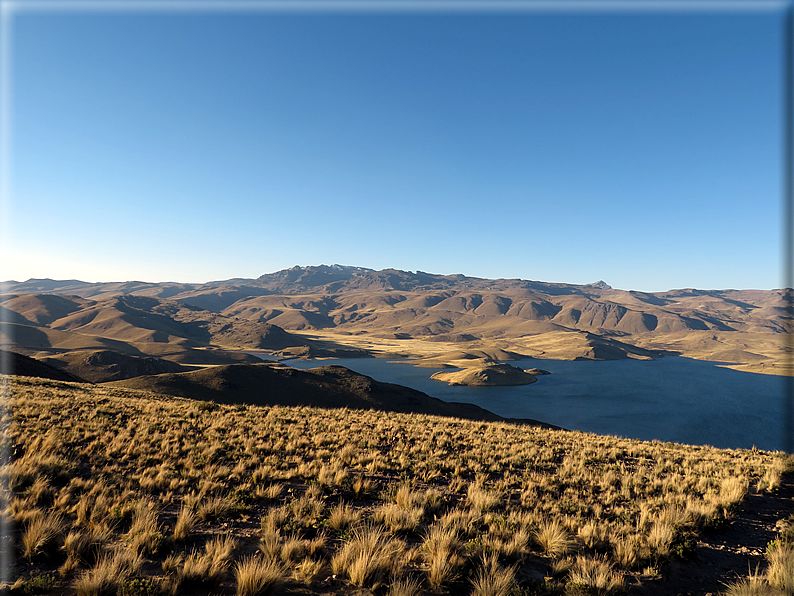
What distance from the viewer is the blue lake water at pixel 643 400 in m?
70.5

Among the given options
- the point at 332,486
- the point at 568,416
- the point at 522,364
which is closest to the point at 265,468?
the point at 332,486

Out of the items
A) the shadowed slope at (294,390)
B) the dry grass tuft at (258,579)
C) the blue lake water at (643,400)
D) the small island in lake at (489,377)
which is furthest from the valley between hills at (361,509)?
the small island in lake at (489,377)

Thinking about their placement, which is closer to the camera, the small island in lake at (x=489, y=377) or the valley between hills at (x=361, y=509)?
the valley between hills at (x=361, y=509)

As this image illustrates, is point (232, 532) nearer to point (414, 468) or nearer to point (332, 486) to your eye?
point (332, 486)

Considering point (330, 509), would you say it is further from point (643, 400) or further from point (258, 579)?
point (643, 400)

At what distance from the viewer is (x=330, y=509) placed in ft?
28.3

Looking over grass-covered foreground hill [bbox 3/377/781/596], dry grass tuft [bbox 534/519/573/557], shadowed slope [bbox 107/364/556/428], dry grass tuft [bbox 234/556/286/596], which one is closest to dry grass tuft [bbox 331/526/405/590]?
grass-covered foreground hill [bbox 3/377/781/596]

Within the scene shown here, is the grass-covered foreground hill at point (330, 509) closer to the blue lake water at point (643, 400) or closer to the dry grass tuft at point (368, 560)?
the dry grass tuft at point (368, 560)

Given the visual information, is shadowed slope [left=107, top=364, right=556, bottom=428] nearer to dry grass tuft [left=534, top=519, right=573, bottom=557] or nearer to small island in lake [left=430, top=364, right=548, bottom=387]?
small island in lake [left=430, top=364, right=548, bottom=387]

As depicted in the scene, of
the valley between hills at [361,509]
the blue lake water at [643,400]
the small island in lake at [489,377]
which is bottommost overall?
the blue lake water at [643,400]

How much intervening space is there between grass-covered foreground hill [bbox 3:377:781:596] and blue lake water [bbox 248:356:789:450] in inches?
2439

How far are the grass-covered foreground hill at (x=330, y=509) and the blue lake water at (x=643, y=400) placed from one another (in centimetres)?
6195

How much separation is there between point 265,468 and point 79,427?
343 inches

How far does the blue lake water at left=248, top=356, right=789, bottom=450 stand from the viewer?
70.5m
